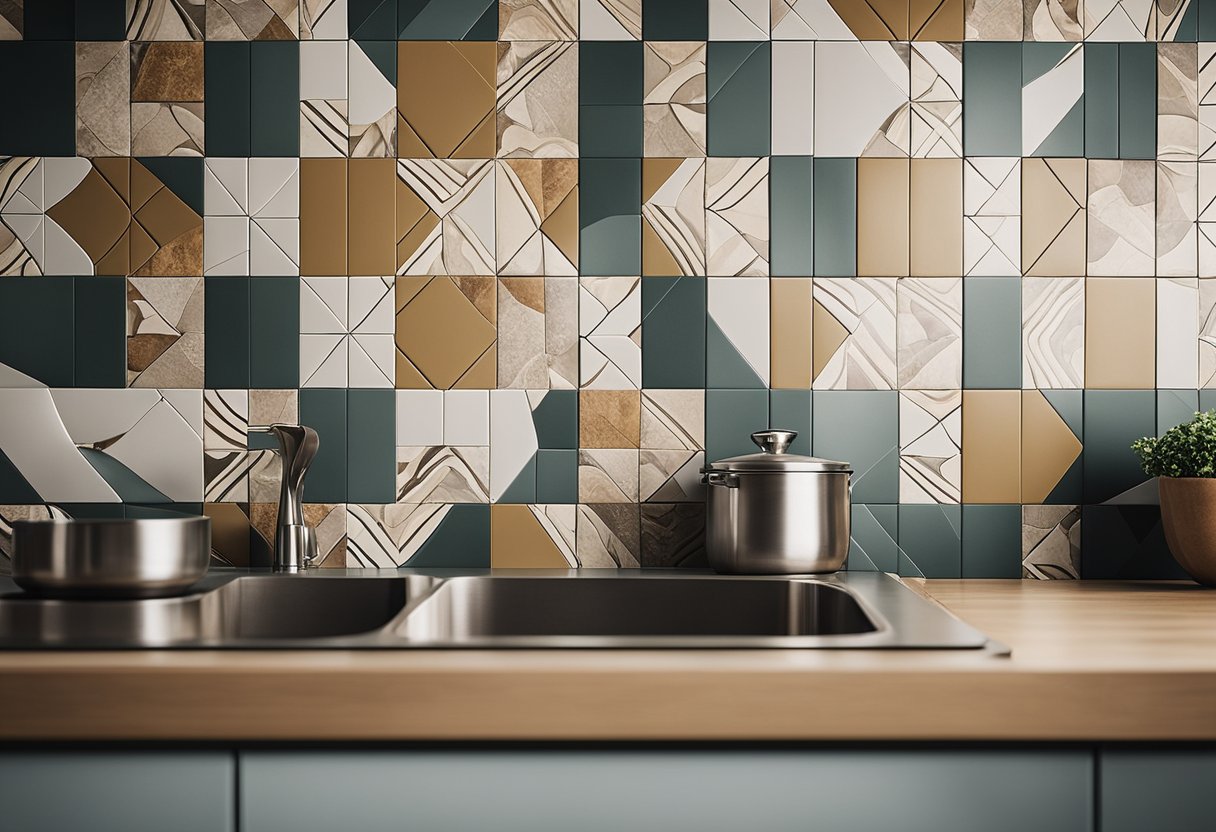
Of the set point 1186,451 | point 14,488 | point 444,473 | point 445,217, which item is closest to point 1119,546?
point 1186,451

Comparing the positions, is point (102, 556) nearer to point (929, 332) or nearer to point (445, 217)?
point (445, 217)

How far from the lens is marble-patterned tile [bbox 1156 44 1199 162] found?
1507 millimetres

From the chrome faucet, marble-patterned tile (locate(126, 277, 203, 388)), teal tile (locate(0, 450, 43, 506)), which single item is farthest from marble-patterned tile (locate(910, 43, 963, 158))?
teal tile (locate(0, 450, 43, 506))

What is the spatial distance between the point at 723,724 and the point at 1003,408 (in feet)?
3.06

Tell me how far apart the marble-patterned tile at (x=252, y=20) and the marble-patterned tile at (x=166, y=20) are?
0.06 ft

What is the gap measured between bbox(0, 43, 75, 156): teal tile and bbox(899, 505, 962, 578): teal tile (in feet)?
4.98

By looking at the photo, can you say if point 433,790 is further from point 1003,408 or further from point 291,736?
point 1003,408

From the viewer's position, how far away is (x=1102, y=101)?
1.51m

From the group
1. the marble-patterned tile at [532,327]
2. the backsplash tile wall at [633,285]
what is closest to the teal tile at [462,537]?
the backsplash tile wall at [633,285]

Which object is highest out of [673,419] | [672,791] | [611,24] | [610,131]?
[611,24]

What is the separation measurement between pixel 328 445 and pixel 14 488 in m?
0.52

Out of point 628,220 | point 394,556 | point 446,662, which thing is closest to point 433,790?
point 446,662

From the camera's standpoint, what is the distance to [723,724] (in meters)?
0.80

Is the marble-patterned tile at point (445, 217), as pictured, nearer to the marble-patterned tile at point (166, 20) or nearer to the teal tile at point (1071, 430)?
the marble-patterned tile at point (166, 20)
